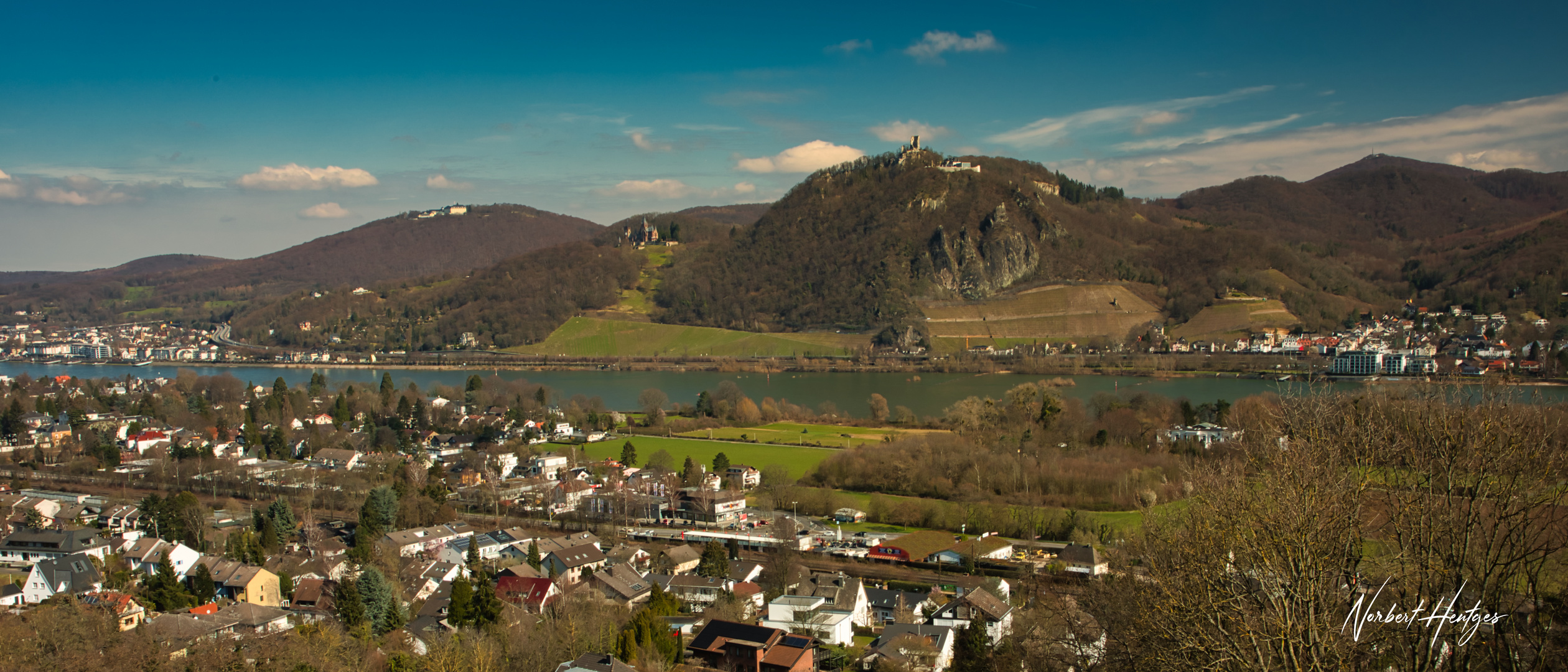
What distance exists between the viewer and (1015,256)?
197 feet

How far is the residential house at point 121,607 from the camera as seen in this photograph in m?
10.7

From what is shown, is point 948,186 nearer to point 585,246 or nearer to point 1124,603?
point 585,246

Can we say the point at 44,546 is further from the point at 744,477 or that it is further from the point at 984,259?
the point at 984,259

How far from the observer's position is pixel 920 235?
63.9 m

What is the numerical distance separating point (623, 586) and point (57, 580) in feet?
22.7

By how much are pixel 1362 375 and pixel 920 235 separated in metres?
31.4

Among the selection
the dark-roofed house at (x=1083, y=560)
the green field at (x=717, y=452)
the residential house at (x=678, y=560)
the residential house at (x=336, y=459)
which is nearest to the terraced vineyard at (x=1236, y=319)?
the green field at (x=717, y=452)

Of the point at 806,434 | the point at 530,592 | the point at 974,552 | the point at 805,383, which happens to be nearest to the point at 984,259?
the point at 805,383

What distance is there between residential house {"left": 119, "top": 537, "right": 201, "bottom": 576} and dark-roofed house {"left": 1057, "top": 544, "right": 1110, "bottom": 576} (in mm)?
12057

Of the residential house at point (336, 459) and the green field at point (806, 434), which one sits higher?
the residential house at point (336, 459)

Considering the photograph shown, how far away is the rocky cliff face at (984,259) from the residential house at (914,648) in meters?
49.1

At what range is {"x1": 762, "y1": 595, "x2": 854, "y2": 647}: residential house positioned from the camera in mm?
11170

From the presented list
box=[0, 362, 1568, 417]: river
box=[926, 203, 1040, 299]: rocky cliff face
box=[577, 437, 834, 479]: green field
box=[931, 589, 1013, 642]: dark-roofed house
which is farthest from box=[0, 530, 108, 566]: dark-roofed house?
box=[926, 203, 1040, 299]: rocky cliff face

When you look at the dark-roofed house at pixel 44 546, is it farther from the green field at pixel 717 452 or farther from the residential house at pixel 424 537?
the green field at pixel 717 452
